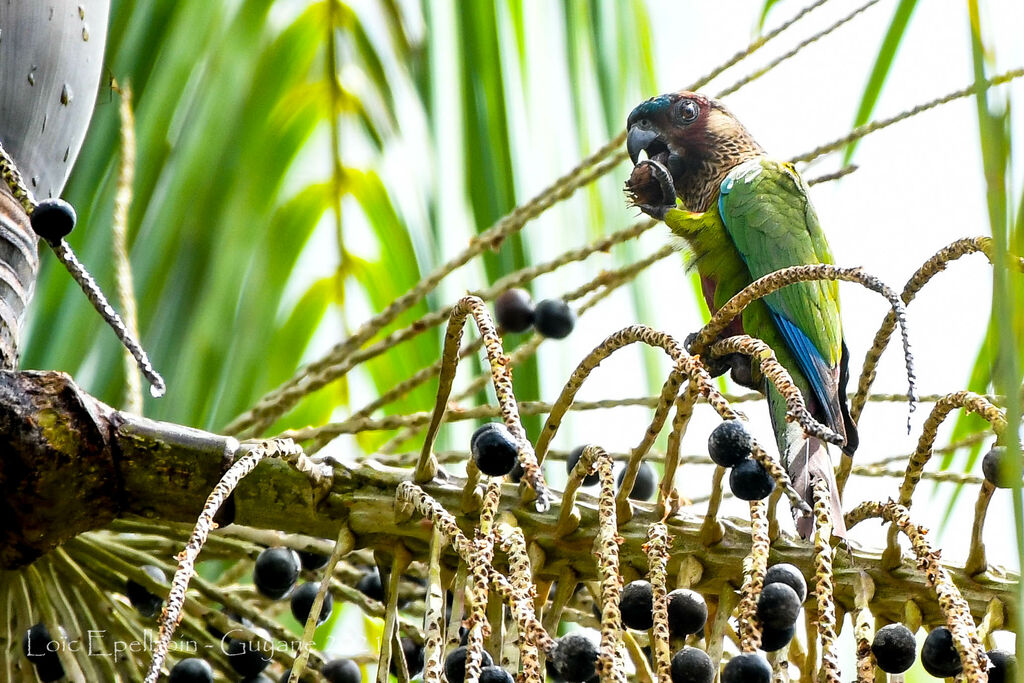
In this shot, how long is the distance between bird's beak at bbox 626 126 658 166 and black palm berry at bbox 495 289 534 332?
20.8 inches

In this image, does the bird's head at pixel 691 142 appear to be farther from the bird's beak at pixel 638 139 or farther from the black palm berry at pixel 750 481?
the black palm berry at pixel 750 481

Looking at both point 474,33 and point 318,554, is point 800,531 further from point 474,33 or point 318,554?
point 474,33

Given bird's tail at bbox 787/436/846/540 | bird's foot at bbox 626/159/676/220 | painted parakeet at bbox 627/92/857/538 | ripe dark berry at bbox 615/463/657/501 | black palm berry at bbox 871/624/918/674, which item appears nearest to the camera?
black palm berry at bbox 871/624/918/674

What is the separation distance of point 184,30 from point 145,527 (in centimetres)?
74

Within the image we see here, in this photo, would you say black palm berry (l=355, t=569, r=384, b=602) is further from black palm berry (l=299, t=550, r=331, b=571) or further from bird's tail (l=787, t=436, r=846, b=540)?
bird's tail (l=787, t=436, r=846, b=540)

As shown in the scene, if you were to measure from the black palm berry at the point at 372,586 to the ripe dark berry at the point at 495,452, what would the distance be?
0.49m

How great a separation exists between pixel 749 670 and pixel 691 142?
137cm

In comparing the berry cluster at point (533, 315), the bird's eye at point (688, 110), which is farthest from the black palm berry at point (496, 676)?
the bird's eye at point (688, 110)

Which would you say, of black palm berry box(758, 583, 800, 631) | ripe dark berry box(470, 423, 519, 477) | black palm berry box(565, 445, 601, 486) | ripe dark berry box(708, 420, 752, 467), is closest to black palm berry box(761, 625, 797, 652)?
black palm berry box(758, 583, 800, 631)

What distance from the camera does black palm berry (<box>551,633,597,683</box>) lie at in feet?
2.82

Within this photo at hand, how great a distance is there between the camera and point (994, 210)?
0.40 m

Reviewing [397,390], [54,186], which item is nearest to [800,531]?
[397,390]

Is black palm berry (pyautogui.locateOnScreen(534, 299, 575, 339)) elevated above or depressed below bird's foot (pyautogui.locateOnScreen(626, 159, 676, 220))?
below

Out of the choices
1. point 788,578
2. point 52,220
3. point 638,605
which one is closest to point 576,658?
point 638,605
